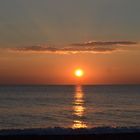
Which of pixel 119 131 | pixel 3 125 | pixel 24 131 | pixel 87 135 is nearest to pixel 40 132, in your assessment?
pixel 24 131

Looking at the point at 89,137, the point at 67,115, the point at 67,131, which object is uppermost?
the point at 67,115

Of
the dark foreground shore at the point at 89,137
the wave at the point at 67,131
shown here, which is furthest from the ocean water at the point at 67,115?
the dark foreground shore at the point at 89,137

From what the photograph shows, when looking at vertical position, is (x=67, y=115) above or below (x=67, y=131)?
above

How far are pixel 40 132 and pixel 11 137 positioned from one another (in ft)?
3.63

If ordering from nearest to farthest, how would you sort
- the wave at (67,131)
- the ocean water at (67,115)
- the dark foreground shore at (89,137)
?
the dark foreground shore at (89,137) → the wave at (67,131) → the ocean water at (67,115)

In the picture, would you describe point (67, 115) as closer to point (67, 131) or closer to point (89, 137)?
point (67, 131)

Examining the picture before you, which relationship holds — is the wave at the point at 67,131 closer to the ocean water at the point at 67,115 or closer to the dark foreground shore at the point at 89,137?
the dark foreground shore at the point at 89,137

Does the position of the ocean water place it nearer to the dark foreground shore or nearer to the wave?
the wave

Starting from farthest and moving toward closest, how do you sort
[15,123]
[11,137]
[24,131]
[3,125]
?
[15,123]
[3,125]
[24,131]
[11,137]

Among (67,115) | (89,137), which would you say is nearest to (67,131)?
(89,137)

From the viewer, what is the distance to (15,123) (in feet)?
126

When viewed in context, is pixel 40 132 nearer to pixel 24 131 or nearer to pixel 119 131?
pixel 24 131

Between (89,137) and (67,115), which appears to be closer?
(89,137)

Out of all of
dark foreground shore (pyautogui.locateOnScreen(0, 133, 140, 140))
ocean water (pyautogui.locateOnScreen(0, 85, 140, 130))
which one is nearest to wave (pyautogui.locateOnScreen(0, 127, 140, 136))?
dark foreground shore (pyautogui.locateOnScreen(0, 133, 140, 140))
